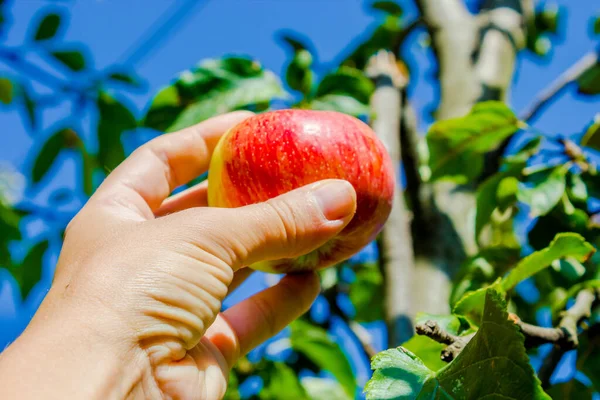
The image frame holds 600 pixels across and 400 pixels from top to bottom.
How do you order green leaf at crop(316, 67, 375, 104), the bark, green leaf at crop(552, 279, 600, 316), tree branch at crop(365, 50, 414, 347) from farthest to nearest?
green leaf at crop(316, 67, 375, 104)
the bark
tree branch at crop(365, 50, 414, 347)
green leaf at crop(552, 279, 600, 316)

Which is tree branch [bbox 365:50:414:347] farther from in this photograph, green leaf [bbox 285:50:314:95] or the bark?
green leaf [bbox 285:50:314:95]

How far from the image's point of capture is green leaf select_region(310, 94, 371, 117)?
49.1 inches

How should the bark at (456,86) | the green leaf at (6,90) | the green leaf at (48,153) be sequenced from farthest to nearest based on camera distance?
the green leaf at (6,90)
the green leaf at (48,153)
the bark at (456,86)

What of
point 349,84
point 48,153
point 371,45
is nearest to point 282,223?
point 349,84

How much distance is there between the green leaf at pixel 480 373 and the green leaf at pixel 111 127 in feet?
3.57

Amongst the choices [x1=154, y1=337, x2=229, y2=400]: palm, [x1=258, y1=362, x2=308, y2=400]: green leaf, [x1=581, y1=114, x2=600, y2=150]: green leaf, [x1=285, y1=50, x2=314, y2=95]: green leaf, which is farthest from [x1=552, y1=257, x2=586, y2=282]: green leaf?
[x1=258, y1=362, x2=308, y2=400]: green leaf

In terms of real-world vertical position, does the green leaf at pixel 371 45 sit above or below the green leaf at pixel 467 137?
below

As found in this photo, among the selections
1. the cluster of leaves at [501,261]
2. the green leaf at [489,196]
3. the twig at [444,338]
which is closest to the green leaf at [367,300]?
the cluster of leaves at [501,261]

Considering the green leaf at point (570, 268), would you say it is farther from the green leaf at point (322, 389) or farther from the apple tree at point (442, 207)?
the green leaf at point (322, 389)

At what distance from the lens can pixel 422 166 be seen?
1.39 meters

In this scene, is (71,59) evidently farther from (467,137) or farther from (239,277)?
(467,137)

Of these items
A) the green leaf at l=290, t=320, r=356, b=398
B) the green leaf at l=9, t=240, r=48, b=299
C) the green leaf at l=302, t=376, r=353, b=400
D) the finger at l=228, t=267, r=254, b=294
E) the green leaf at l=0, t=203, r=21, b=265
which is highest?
the finger at l=228, t=267, r=254, b=294

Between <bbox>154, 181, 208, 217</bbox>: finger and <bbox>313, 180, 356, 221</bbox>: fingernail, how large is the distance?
1.27 feet

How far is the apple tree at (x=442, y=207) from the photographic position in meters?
0.62
